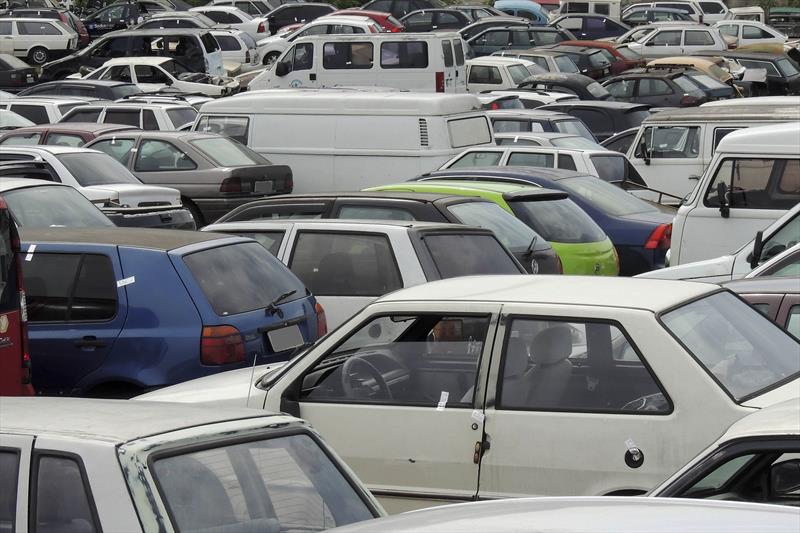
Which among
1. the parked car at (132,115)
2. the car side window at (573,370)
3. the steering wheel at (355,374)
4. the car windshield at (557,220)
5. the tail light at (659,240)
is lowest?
the parked car at (132,115)

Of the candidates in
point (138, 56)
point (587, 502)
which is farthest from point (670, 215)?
point (138, 56)

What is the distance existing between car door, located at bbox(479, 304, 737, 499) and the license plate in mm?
2827

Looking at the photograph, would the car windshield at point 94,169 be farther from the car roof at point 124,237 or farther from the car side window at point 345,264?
the car roof at point 124,237

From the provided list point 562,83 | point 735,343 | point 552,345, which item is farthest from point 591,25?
point 552,345

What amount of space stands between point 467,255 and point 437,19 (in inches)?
1437

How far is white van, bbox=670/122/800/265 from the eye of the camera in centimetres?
1345

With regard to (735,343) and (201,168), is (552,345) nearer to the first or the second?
(735,343)

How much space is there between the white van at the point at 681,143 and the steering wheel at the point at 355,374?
41.9 ft

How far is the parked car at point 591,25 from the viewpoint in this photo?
1893 inches

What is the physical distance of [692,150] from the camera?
63.6 feet

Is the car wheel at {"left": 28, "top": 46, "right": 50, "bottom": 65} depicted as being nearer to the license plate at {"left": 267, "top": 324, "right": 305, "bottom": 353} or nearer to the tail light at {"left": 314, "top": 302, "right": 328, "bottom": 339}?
the tail light at {"left": 314, "top": 302, "right": 328, "bottom": 339}

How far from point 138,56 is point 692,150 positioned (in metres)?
20.4

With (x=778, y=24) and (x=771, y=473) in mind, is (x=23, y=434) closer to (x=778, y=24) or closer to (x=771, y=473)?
(x=771, y=473)

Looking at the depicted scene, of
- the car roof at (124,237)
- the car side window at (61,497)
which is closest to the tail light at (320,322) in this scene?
the car roof at (124,237)
